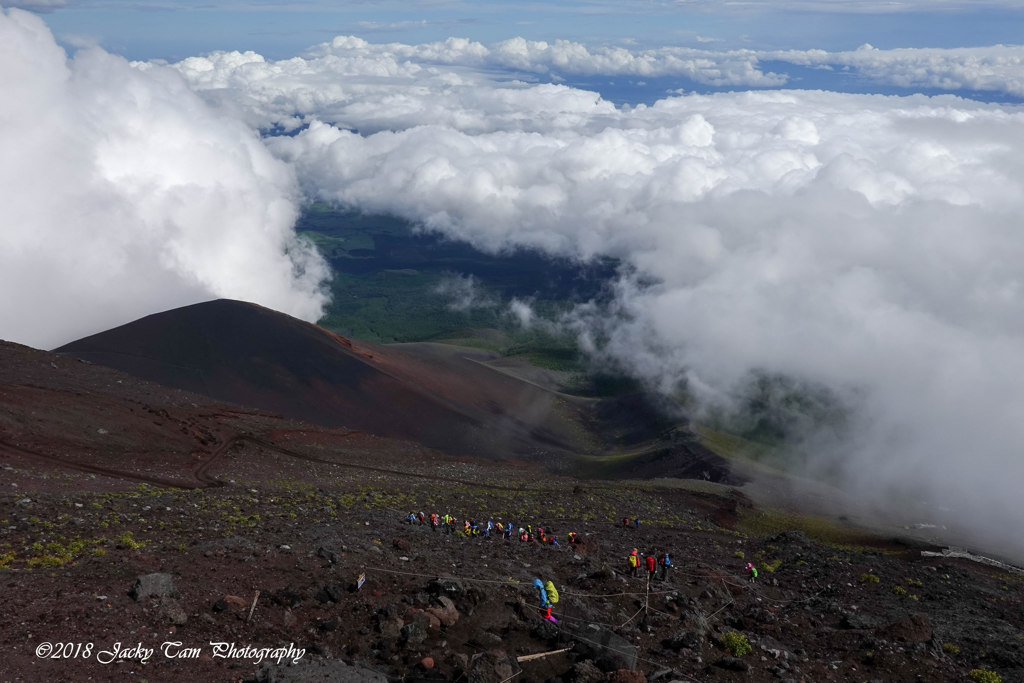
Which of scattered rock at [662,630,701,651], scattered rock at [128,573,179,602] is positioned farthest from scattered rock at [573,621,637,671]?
scattered rock at [128,573,179,602]

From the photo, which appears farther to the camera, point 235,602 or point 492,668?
point 235,602

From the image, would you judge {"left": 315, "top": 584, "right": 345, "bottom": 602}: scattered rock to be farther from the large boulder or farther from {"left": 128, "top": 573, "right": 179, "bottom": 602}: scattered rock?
the large boulder

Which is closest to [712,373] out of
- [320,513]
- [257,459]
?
[257,459]

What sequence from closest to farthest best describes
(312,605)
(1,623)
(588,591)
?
1. (1,623)
2. (312,605)
3. (588,591)

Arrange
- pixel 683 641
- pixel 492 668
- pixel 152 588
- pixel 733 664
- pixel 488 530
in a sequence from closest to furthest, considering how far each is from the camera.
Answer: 1. pixel 492 668
2. pixel 152 588
3. pixel 733 664
4. pixel 683 641
5. pixel 488 530

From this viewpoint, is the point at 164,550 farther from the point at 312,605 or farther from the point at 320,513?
the point at 320,513

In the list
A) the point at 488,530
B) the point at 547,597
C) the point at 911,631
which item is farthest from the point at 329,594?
the point at 911,631

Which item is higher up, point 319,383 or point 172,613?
point 172,613

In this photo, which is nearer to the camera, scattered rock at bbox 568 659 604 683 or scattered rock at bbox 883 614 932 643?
scattered rock at bbox 568 659 604 683

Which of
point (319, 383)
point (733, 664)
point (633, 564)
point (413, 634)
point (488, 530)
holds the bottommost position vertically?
point (319, 383)

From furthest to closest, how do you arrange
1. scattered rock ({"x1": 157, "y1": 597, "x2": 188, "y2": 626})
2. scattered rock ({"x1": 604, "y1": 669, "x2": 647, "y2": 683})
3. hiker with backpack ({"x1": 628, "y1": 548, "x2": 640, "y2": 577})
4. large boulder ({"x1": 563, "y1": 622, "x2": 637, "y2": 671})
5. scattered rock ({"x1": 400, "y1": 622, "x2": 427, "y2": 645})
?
hiker with backpack ({"x1": 628, "y1": 548, "x2": 640, "y2": 577}) → large boulder ({"x1": 563, "y1": 622, "x2": 637, "y2": 671}) → scattered rock ({"x1": 400, "y1": 622, "x2": 427, "y2": 645}) → scattered rock ({"x1": 157, "y1": 597, "x2": 188, "y2": 626}) → scattered rock ({"x1": 604, "y1": 669, "x2": 647, "y2": 683})

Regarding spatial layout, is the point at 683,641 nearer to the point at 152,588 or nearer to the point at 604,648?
the point at 604,648
